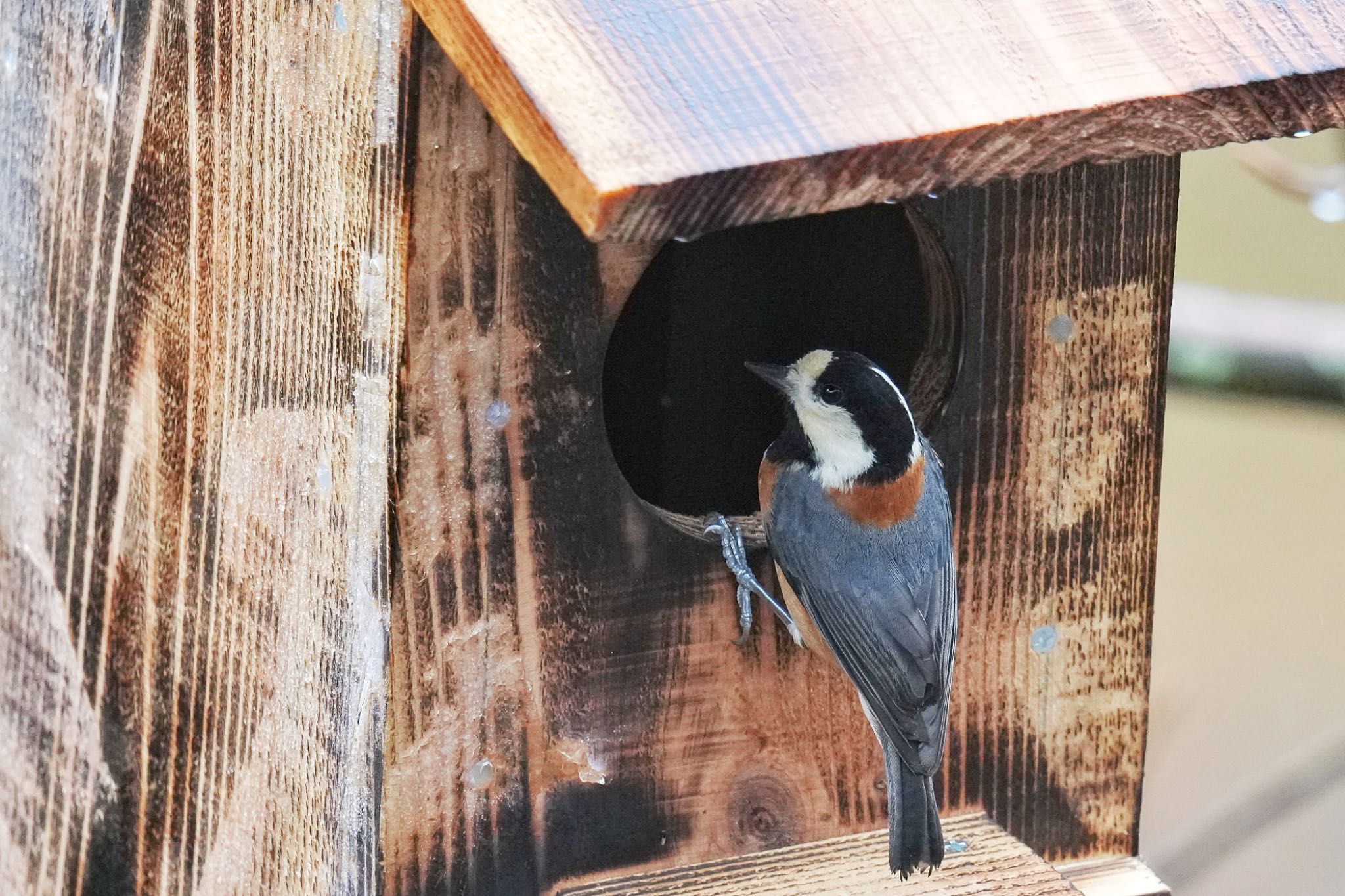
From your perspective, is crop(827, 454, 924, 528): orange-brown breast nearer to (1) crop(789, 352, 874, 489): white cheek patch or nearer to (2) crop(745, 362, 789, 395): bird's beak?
(1) crop(789, 352, 874, 489): white cheek patch

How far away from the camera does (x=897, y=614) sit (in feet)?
7.23

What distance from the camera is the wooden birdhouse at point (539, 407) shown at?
1536 mm

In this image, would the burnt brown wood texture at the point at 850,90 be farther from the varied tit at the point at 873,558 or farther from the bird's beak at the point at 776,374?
the bird's beak at the point at 776,374

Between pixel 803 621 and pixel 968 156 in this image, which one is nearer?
pixel 968 156

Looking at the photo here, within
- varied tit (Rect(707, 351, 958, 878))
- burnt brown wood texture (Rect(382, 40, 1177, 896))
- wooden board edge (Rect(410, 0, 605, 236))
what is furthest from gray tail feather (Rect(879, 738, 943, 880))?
wooden board edge (Rect(410, 0, 605, 236))

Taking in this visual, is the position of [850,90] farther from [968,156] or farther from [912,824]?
[912,824]

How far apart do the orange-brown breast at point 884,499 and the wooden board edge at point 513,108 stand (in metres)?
0.84

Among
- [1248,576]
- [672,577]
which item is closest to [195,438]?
[672,577]

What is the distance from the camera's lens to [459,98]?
66.2 inches

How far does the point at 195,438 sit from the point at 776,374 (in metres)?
0.73

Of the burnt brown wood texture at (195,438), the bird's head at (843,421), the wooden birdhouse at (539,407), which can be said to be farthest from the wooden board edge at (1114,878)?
the burnt brown wood texture at (195,438)

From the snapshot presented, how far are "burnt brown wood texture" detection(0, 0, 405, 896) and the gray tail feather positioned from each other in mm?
587

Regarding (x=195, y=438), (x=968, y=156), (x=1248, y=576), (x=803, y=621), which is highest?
(x=968, y=156)

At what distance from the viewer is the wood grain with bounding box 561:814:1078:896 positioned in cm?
205
